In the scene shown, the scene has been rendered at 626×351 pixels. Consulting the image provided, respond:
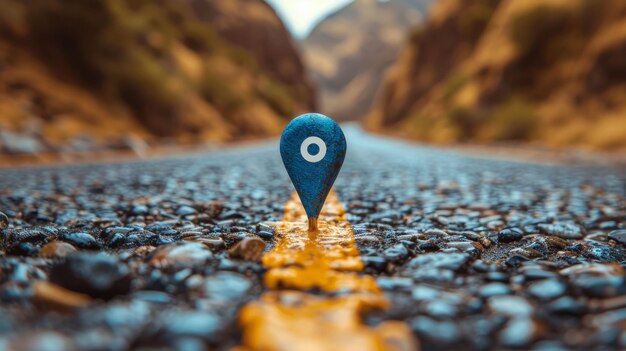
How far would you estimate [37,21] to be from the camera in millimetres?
13852

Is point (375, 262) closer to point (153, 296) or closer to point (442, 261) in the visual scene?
point (442, 261)

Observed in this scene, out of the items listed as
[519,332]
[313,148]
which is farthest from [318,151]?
[519,332]

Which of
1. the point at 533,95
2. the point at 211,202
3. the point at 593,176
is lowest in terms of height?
the point at 211,202

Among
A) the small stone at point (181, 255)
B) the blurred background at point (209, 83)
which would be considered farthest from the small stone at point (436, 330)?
the blurred background at point (209, 83)

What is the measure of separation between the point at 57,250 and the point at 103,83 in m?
15.0

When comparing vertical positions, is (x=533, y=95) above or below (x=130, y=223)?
above

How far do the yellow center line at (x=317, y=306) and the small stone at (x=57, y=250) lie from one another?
0.94 metres

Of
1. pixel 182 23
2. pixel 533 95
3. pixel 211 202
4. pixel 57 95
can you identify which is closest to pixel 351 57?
pixel 182 23

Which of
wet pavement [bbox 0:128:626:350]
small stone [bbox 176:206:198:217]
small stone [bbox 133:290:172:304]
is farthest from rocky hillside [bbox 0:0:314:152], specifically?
small stone [bbox 133:290:172:304]

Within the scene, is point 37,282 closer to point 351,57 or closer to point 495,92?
point 495,92

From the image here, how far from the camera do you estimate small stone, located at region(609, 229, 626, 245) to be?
253 centimetres

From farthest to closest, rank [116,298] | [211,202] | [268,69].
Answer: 1. [268,69]
2. [211,202]
3. [116,298]

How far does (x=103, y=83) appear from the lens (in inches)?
596

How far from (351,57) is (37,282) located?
368 ft
